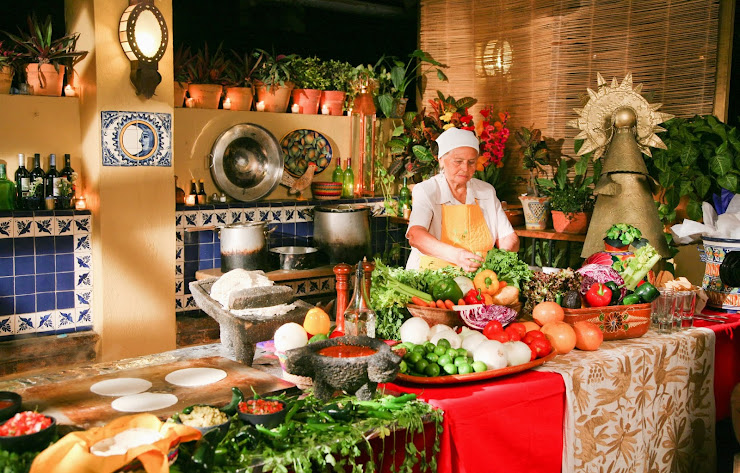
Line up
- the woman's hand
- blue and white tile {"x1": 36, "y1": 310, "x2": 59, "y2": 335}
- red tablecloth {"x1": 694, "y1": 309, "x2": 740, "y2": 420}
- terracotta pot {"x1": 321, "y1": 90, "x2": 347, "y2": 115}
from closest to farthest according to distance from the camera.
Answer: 1. red tablecloth {"x1": 694, "y1": 309, "x2": 740, "y2": 420}
2. the woman's hand
3. blue and white tile {"x1": 36, "y1": 310, "x2": 59, "y2": 335}
4. terracotta pot {"x1": 321, "y1": 90, "x2": 347, "y2": 115}

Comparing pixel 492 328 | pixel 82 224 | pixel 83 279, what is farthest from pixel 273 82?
pixel 492 328

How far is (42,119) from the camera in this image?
5.28 m

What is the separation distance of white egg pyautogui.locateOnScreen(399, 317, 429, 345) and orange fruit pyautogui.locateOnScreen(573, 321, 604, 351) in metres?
0.75

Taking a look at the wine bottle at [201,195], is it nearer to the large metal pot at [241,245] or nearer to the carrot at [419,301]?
the large metal pot at [241,245]

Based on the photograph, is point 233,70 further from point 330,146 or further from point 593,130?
point 593,130

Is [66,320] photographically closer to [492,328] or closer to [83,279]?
[83,279]

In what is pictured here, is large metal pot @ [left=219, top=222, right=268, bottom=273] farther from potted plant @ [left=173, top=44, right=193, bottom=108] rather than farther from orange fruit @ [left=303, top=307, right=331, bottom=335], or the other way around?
orange fruit @ [left=303, top=307, right=331, bottom=335]

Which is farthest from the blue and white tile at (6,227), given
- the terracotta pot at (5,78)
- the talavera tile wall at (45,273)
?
the terracotta pot at (5,78)

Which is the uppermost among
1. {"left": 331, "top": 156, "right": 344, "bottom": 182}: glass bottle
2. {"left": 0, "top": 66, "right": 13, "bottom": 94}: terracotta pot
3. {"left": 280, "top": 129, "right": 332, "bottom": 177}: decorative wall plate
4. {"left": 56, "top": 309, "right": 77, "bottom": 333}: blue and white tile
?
{"left": 0, "top": 66, "right": 13, "bottom": 94}: terracotta pot

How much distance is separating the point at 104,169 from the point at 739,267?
421 centimetres

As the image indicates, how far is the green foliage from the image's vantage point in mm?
4715

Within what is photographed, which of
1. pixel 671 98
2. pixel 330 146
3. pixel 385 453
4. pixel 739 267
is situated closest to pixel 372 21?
pixel 330 146

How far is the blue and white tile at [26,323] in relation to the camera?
16.8 feet

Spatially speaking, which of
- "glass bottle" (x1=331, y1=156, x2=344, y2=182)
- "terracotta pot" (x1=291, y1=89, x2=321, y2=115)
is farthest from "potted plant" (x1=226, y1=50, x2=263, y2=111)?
"glass bottle" (x1=331, y1=156, x2=344, y2=182)
